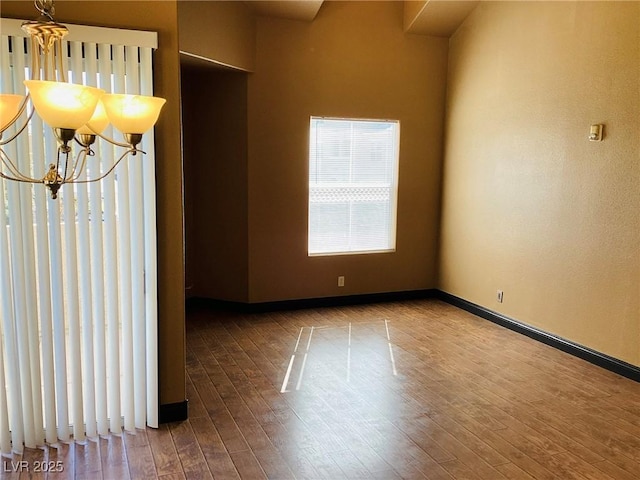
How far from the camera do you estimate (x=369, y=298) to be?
5.99 m

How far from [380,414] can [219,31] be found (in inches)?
136

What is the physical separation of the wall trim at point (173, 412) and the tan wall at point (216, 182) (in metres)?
2.34

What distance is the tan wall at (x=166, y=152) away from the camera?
8.75ft

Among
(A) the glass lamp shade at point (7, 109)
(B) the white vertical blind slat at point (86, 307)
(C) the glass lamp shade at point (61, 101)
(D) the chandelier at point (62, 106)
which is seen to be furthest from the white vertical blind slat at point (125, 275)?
(C) the glass lamp shade at point (61, 101)

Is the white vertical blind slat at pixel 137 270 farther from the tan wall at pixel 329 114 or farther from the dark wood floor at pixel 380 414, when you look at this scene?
the tan wall at pixel 329 114

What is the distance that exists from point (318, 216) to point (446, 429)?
3004mm

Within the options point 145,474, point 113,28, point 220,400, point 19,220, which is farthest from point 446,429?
point 113,28

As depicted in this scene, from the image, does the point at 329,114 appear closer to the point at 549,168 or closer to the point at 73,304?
the point at 549,168

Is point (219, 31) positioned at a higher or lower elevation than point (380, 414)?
higher

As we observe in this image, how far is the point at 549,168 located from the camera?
459 centimetres

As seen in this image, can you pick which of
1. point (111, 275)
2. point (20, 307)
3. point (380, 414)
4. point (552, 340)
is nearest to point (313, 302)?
point (552, 340)

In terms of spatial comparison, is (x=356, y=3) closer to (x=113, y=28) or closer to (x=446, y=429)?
(x=113, y=28)

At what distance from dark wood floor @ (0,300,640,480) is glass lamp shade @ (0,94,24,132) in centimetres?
181

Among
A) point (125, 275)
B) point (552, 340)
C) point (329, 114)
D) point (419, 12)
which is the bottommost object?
point (552, 340)
